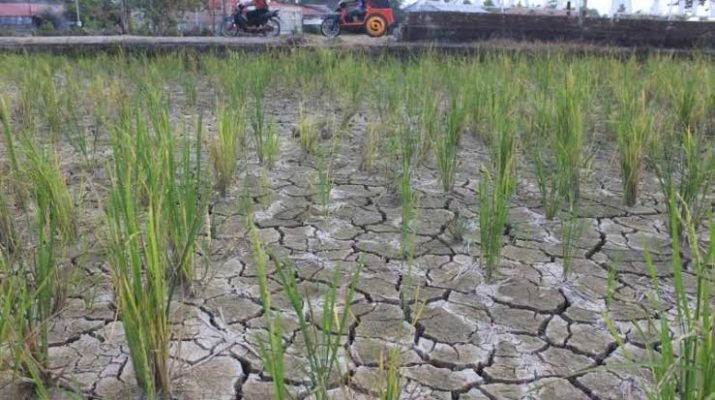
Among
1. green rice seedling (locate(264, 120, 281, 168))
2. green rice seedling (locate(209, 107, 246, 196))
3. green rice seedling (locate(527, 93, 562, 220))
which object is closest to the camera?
green rice seedling (locate(209, 107, 246, 196))

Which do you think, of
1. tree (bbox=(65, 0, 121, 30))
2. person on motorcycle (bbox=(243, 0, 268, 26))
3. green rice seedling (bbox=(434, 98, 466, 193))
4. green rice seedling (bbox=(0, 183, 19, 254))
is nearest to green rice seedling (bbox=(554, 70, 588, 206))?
green rice seedling (bbox=(434, 98, 466, 193))

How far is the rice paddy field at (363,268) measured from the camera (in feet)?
3.64

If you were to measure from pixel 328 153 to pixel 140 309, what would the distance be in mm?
2031

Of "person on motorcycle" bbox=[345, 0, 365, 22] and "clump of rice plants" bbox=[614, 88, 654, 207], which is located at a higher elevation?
"person on motorcycle" bbox=[345, 0, 365, 22]

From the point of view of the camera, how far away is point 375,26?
13508 mm

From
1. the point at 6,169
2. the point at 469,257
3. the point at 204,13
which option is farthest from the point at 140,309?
the point at 204,13

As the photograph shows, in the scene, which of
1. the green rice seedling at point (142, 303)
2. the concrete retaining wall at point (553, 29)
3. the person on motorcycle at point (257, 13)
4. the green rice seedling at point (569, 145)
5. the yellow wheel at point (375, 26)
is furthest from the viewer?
the yellow wheel at point (375, 26)

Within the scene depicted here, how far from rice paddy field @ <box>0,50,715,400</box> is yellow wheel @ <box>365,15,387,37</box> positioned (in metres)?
10.8

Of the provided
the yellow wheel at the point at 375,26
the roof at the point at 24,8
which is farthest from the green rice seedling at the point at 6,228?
the roof at the point at 24,8

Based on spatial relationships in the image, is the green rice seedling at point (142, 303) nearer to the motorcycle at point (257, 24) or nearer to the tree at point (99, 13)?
the motorcycle at point (257, 24)

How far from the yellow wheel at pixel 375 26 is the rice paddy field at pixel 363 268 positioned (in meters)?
10.8

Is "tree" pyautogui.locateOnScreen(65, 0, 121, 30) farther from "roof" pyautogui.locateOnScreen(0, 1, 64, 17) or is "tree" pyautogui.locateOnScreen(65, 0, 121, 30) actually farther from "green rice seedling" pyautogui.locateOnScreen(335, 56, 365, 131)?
"green rice seedling" pyautogui.locateOnScreen(335, 56, 365, 131)

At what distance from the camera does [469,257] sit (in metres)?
1.87

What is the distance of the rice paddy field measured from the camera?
43.6 inches
